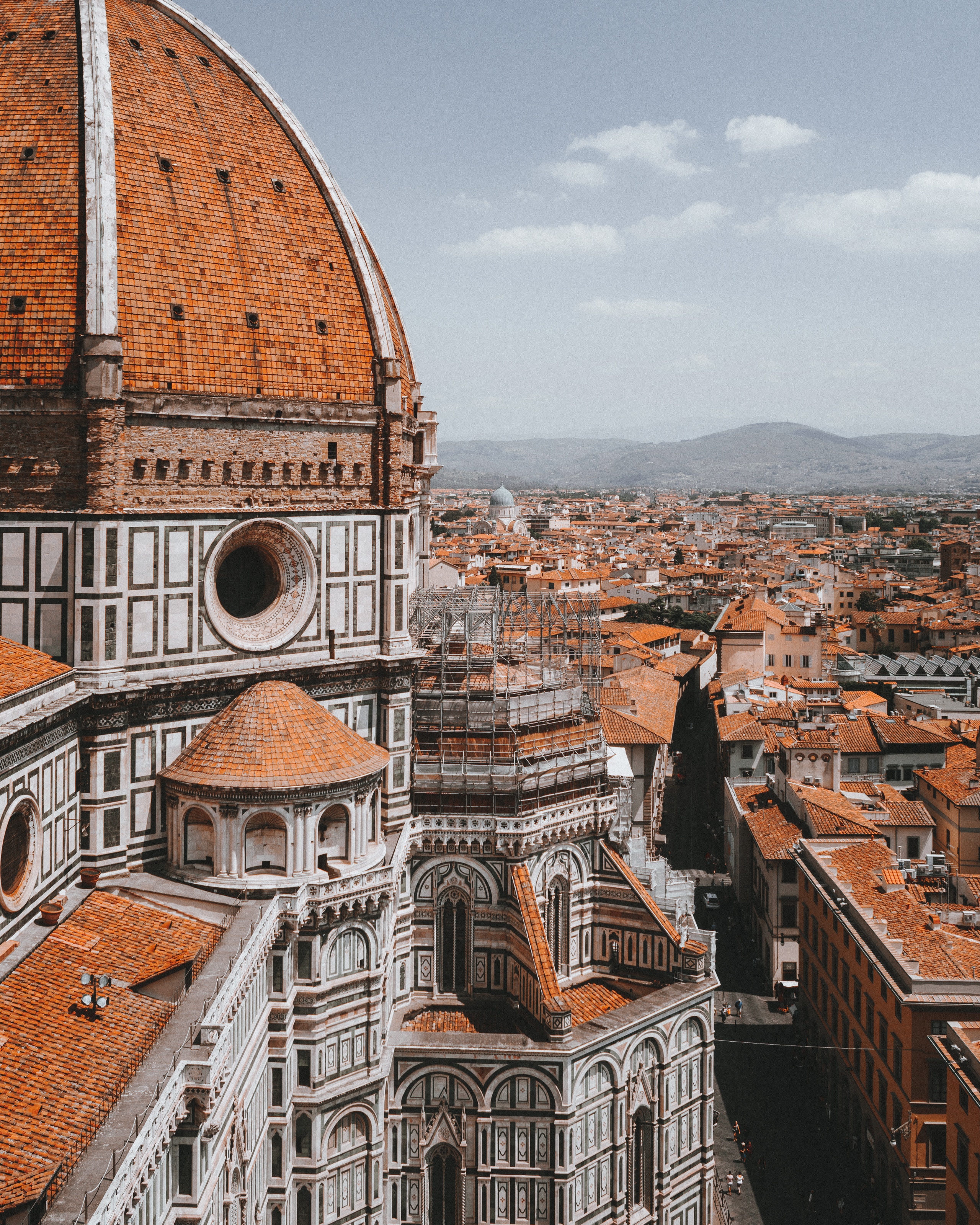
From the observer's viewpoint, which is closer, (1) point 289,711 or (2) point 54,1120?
(2) point 54,1120

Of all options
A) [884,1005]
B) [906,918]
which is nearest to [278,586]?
[884,1005]

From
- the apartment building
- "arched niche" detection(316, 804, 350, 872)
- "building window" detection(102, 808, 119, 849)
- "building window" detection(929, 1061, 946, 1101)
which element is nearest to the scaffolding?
"arched niche" detection(316, 804, 350, 872)

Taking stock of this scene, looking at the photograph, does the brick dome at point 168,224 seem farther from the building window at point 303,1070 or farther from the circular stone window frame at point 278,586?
the building window at point 303,1070

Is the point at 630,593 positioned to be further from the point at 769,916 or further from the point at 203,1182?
the point at 203,1182

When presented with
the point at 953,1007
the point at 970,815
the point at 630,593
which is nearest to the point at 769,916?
the point at 970,815

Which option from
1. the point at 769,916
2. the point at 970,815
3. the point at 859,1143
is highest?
the point at 970,815

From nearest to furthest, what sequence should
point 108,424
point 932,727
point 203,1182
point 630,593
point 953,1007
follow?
point 203,1182 → point 108,424 → point 953,1007 → point 932,727 → point 630,593

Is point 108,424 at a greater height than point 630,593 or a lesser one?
greater

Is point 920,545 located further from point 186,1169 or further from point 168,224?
point 186,1169
